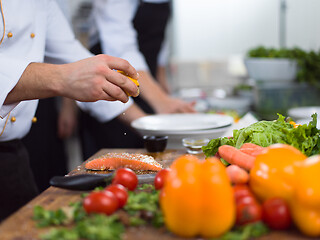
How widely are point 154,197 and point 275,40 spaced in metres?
3.62

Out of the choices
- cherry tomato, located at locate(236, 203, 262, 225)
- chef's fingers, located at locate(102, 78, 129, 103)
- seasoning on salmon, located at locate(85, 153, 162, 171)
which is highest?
chef's fingers, located at locate(102, 78, 129, 103)

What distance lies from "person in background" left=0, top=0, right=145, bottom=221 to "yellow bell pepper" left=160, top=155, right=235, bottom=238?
21.5 inches

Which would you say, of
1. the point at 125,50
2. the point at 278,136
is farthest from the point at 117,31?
the point at 278,136

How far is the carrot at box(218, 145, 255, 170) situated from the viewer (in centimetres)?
107

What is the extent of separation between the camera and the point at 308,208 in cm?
81

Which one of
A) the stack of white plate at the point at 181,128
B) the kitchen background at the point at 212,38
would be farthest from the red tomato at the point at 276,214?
the kitchen background at the point at 212,38

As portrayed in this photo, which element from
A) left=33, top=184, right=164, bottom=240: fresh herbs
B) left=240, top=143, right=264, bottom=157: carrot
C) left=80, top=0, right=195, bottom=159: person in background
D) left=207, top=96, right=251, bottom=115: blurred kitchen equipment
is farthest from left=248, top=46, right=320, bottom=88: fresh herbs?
left=33, top=184, right=164, bottom=240: fresh herbs

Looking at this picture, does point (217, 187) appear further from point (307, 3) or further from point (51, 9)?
point (307, 3)

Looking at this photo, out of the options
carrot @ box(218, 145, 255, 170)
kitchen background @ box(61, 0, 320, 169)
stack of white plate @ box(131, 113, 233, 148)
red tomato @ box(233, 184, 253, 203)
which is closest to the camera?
red tomato @ box(233, 184, 253, 203)

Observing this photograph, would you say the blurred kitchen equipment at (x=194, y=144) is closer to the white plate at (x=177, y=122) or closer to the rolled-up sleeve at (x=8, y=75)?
the white plate at (x=177, y=122)

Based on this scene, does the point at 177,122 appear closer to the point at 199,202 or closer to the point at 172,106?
the point at 172,106

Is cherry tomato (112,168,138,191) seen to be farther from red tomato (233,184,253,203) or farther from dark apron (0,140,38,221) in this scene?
dark apron (0,140,38,221)

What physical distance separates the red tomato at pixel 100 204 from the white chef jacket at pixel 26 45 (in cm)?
56

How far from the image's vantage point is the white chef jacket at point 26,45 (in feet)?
4.25
